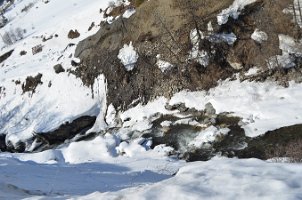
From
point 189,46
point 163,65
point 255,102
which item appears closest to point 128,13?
point 163,65

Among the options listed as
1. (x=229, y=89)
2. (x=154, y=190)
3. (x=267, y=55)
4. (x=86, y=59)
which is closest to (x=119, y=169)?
(x=229, y=89)

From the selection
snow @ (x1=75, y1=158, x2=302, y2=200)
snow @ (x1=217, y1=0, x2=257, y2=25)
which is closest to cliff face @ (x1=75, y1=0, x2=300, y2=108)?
snow @ (x1=217, y1=0, x2=257, y2=25)

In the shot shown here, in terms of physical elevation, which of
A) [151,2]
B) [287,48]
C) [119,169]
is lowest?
[119,169]

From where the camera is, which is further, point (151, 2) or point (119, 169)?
point (151, 2)

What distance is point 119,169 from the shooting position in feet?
67.8

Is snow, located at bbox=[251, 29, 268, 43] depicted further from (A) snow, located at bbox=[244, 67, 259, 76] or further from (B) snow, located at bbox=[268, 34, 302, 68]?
(A) snow, located at bbox=[244, 67, 259, 76]

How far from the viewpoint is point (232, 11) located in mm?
29531

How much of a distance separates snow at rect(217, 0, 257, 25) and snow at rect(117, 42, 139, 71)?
669cm

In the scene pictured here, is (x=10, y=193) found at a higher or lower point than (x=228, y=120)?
higher

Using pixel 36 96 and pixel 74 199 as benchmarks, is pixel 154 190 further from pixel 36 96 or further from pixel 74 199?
pixel 36 96

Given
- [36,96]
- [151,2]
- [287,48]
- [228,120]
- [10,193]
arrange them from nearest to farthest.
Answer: [10,193] < [228,120] < [287,48] < [151,2] < [36,96]

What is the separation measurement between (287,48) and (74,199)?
20.7m

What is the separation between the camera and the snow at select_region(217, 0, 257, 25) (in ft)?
96.4

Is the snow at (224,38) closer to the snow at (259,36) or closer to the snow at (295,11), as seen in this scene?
the snow at (259,36)
